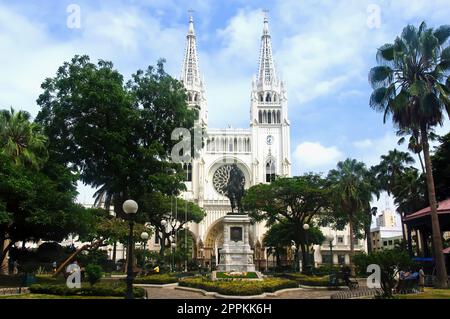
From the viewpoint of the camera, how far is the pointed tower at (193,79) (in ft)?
282

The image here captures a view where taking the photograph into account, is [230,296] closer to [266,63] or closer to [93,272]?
[93,272]

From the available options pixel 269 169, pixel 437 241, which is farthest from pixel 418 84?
pixel 269 169

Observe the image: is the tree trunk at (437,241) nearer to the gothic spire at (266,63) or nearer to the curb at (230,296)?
the curb at (230,296)

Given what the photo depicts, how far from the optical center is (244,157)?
80.5 metres

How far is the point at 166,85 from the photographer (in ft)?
110

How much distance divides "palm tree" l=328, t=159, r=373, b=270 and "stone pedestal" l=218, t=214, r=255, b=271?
36.5 ft

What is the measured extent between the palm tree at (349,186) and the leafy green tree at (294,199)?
1.91 meters

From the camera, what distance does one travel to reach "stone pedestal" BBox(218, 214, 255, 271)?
29.1 m

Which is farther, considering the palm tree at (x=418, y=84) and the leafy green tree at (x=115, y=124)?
the leafy green tree at (x=115, y=124)

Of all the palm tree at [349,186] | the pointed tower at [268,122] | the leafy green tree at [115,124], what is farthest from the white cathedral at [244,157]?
the leafy green tree at [115,124]

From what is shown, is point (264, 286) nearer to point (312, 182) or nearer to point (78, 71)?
point (78, 71)

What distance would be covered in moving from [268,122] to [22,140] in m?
59.6

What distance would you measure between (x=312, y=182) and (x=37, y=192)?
86.6 feet

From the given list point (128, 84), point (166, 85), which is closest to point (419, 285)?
point (166, 85)
